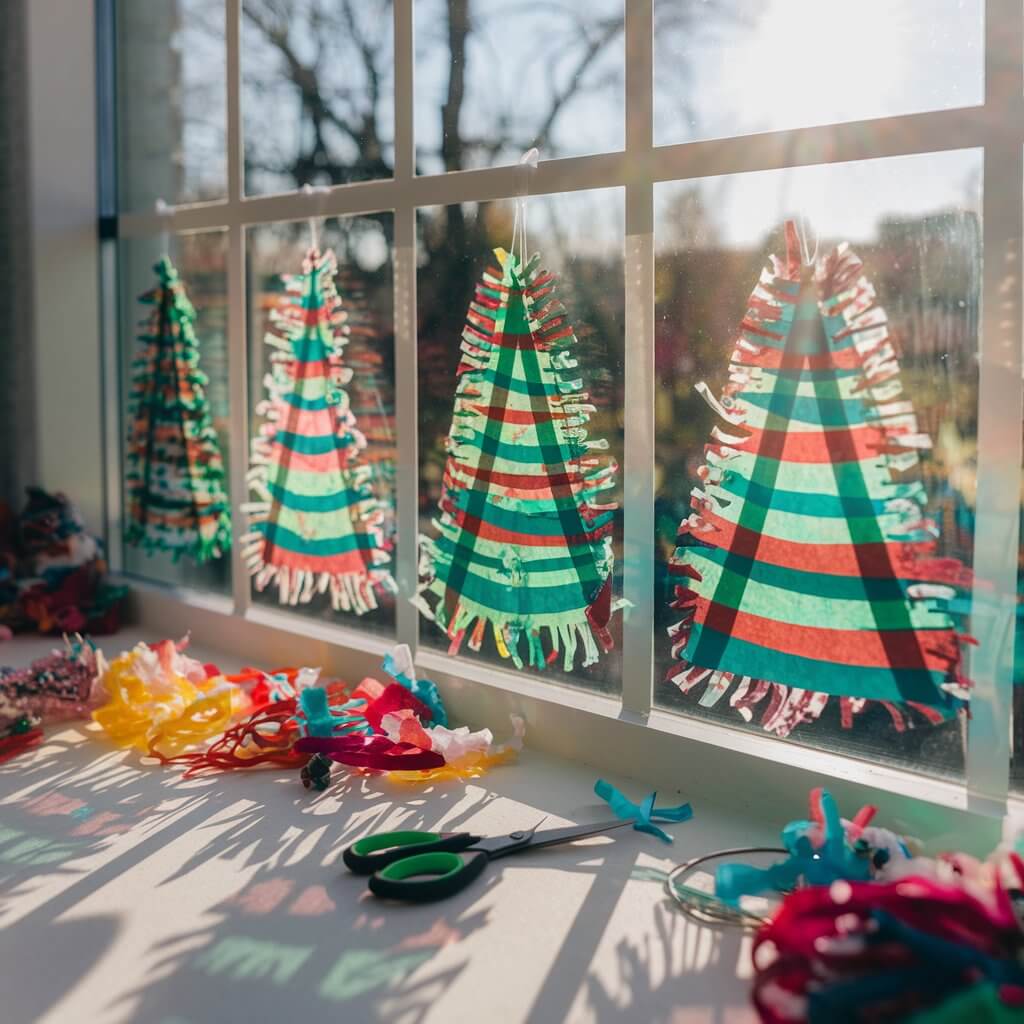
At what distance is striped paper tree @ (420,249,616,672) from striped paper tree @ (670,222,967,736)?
0.47 feet

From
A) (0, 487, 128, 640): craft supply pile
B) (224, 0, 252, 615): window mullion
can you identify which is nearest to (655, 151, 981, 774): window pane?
(224, 0, 252, 615): window mullion

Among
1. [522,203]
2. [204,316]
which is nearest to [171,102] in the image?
[204,316]

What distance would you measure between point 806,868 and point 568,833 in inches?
8.2

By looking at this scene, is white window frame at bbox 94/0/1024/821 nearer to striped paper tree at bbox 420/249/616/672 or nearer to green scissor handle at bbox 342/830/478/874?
striped paper tree at bbox 420/249/616/672

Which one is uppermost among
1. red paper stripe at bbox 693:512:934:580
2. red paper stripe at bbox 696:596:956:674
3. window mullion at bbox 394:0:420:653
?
window mullion at bbox 394:0:420:653

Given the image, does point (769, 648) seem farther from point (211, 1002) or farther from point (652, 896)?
point (211, 1002)

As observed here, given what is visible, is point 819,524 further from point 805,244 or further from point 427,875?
point 427,875

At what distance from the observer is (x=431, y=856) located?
0.88 m

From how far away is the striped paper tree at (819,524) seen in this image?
932 mm

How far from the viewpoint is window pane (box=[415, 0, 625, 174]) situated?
45.0 inches

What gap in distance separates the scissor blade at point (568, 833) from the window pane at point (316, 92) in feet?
2.79

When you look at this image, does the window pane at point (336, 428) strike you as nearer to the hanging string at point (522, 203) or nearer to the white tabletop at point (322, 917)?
the hanging string at point (522, 203)

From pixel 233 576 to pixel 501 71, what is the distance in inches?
31.8

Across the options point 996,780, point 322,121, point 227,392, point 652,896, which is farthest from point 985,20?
point 227,392
